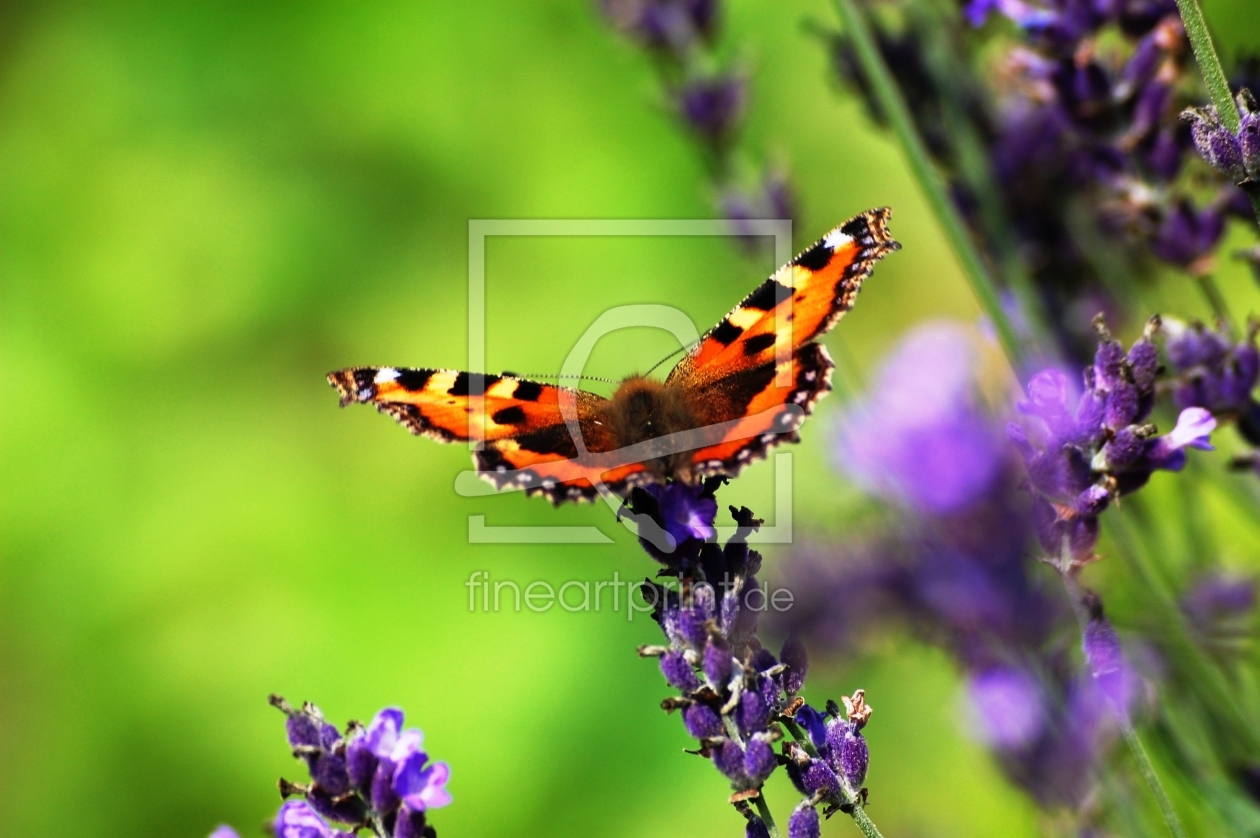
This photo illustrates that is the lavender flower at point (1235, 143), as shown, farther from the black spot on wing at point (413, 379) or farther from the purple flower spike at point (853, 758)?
the black spot on wing at point (413, 379)

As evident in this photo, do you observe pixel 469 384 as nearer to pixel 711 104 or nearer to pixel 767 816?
pixel 767 816

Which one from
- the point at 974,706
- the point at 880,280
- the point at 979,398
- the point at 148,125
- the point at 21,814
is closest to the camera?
the point at 974,706

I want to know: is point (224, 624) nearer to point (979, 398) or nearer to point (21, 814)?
point (21, 814)

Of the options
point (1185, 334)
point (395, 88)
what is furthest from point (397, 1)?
point (1185, 334)

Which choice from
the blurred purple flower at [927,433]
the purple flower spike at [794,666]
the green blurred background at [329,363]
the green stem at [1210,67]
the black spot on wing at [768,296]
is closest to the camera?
the green stem at [1210,67]

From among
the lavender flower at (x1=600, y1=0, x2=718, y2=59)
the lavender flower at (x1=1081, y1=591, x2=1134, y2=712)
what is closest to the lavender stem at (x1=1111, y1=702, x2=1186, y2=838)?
the lavender flower at (x1=1081, y1=591, x2=1134, y2=712)

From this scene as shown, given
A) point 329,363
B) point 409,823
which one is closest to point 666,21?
point 409,823

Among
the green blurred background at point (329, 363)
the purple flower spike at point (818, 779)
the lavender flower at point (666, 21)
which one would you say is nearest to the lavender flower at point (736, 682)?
the purple flower spike at point (818, 779)
